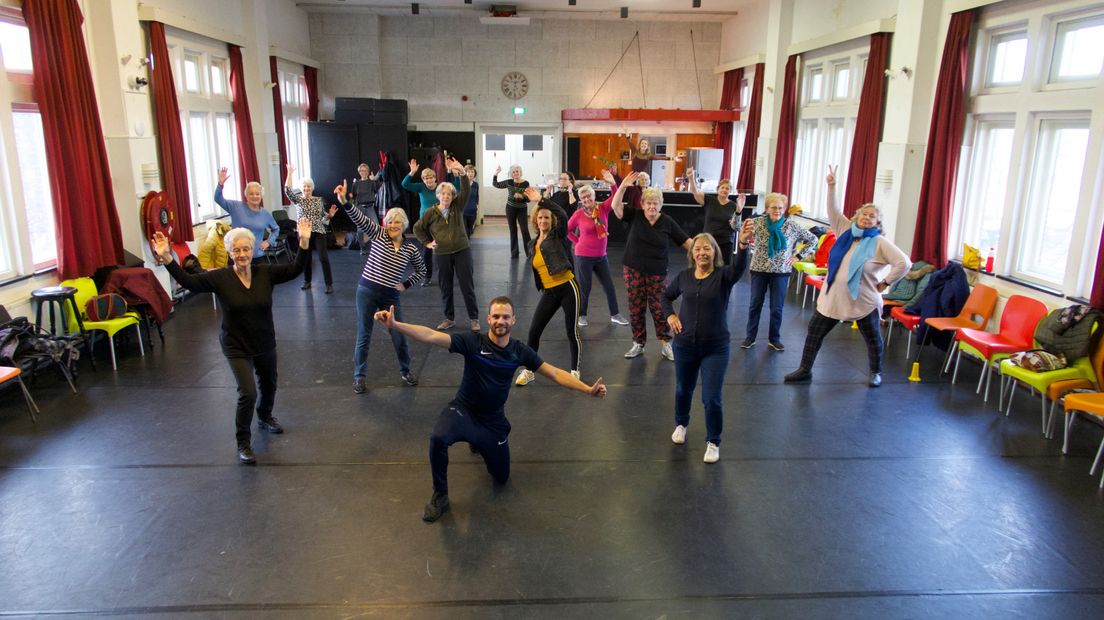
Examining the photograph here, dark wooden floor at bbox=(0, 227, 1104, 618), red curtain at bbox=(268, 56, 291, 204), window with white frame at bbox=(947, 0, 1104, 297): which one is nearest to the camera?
dark wooden floor at bbox=(0, 227, 1104, 618)

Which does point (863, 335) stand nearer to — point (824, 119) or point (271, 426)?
point (271, 426)

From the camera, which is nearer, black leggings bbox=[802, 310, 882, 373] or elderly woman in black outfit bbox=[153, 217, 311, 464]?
elderly woman in black outfit bbox=[153, 217, 311, 464]

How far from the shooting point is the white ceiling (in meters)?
13.1

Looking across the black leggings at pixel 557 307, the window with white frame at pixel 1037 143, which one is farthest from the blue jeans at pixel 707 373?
the window with white frame at pixel 1037 143

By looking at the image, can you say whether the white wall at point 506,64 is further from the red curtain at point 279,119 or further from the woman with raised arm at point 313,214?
the woman with raised arm at point 313,214

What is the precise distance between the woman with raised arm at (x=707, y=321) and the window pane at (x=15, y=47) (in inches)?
235

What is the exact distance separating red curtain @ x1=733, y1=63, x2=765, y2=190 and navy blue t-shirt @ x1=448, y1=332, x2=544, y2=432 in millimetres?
9809

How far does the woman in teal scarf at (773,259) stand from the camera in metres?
6.50

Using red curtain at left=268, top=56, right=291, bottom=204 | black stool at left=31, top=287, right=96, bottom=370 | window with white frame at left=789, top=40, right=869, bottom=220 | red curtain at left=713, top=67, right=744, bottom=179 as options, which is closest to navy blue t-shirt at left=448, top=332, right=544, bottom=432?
black stool at left=31, top=287, right=96, bottom=370

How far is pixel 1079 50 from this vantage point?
19.8ft

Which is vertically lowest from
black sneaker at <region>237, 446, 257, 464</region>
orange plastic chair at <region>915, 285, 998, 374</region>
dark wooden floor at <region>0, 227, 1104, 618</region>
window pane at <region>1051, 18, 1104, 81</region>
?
dark wooden floor at <region>0, 227, 1104, 618</region>

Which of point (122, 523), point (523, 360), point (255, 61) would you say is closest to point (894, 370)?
point (523, 360)

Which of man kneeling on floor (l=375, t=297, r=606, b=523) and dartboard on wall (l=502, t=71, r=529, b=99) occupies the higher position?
dartboard on wall (l=502, t=71, r=529, b=99)

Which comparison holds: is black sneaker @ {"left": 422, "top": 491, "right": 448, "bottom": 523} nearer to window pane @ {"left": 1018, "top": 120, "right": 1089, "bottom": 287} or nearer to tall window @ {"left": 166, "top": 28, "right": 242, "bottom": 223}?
window pane @ {"left": 1018, "top": 120, "right": 1089, "bottom": 287}
